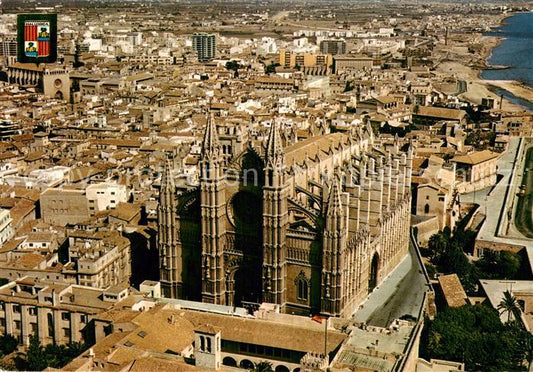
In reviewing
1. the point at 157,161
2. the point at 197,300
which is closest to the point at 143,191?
the point at 157,161

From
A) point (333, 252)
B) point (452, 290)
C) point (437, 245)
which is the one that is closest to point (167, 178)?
point (333, 252)

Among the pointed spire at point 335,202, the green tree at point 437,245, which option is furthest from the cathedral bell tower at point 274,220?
the green tree at point 437,245

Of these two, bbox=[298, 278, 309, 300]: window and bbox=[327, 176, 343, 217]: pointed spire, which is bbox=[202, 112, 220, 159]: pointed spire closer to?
bbox=[327, 176, 343, 217]: pointed spire

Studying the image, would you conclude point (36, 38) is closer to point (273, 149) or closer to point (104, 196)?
point (104, 196)

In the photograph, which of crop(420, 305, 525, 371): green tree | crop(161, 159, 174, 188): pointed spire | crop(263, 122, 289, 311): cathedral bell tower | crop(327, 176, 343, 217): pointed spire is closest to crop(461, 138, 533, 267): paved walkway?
crop(420, 305, 525, 371): green tree

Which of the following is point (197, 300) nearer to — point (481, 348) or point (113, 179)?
point (481, 348)

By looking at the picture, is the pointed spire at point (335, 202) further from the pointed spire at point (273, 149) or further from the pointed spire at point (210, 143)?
the pointed spire at point (210, 143)
